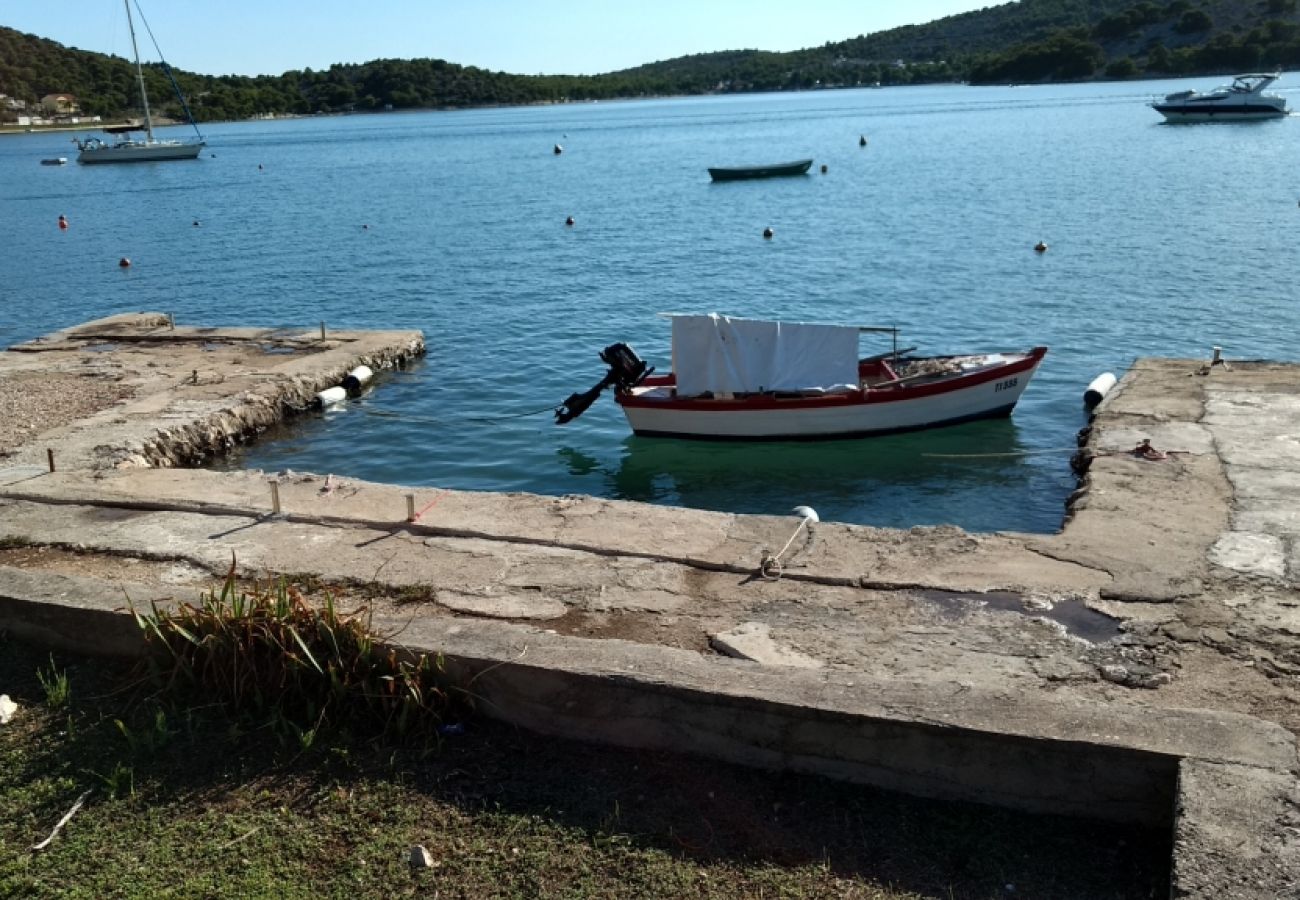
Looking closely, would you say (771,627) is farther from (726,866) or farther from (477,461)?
(477,461)

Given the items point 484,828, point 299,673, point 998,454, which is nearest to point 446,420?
point 998,454

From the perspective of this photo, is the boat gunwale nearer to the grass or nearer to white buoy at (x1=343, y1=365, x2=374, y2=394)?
white buoy at (x1=343, y1=365, x2=374, y2=394)

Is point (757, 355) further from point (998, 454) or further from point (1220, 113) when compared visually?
point (1220, 113)

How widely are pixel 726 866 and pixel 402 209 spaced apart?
48198 millimetres

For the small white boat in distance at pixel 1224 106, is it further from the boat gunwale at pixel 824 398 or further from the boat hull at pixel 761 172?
the boat gunwale at pixel 824 398

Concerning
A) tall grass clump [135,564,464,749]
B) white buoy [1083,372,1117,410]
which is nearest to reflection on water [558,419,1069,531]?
white buoy [1083,372,1117,410]

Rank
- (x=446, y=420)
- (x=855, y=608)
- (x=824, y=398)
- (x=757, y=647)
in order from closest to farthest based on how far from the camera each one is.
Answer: (x=757, y=647) < (x=855, y=608) < (x=824, y=398) < (x=446, y=420)

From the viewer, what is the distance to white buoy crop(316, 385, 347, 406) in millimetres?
18031

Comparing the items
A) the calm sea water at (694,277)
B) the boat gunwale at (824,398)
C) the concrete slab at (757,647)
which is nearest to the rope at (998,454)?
the calm sea water at (694,277)

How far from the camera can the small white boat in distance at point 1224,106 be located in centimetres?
7925

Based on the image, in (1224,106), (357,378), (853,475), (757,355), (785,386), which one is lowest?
(853,475)

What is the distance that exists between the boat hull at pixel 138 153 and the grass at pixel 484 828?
8752 centimetres

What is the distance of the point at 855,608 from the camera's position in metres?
7.88

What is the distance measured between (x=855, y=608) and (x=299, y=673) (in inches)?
153
